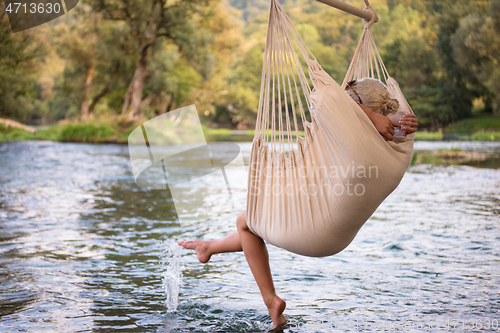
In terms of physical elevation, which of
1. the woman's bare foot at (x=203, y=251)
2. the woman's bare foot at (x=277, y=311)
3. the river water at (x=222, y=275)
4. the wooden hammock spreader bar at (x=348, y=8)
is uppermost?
the wooden hammock spreader bar at (x=348, y=8)

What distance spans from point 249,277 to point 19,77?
24071 millimetres

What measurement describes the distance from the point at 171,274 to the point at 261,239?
882mm

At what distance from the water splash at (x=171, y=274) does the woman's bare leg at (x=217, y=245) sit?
243 mm

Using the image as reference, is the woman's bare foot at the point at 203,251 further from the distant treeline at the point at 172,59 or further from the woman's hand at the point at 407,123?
the distant treeline at the point at 172,59

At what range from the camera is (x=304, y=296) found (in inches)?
100

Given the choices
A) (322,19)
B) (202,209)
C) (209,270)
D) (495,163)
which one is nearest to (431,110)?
(495,163)

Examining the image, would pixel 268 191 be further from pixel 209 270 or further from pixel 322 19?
pixel 322 19

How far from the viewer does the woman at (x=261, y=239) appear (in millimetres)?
1921

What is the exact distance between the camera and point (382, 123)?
1.91 m

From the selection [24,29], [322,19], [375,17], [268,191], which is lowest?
[268,191]

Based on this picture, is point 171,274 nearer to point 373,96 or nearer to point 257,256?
point 257,256

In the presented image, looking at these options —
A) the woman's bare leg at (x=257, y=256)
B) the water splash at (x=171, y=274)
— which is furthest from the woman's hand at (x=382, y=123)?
the water splash at (x=171, y=274)

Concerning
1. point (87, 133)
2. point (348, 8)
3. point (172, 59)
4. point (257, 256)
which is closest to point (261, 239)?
point (257, 256)

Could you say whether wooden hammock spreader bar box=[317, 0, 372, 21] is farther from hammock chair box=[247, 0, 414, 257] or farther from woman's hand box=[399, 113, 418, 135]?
woman's hand box=[399, 113, 418, 135]
